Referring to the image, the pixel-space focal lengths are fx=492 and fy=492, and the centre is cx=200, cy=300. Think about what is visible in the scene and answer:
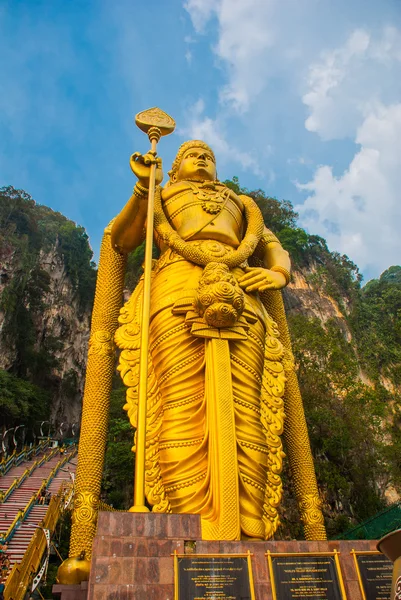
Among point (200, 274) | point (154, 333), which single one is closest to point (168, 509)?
point (154, 333)

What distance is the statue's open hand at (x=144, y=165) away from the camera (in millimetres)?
5109

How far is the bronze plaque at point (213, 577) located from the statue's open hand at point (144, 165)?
3.58 m

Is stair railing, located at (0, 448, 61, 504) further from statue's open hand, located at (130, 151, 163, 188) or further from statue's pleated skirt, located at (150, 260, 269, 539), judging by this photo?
statue's open hand, located at (130, 151, 163, 188)

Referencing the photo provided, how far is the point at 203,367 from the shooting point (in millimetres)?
4688

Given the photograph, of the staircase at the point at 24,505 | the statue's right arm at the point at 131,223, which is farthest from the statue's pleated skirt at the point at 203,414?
the staircase at the point at 24,505

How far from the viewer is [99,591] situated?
2.90 meters

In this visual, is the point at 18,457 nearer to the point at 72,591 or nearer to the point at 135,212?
the point at 135,212

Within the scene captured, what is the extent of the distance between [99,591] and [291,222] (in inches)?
1002

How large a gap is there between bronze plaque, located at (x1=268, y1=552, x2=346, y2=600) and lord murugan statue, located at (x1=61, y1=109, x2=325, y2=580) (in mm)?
555

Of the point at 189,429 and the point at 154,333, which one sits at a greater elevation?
the point at 154,333

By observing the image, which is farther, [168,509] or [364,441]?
[364,441]

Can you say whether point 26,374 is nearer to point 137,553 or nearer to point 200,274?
point 200,274

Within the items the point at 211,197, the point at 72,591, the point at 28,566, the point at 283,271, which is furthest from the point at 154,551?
the point at 28,566

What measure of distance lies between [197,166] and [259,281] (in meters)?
1.94
